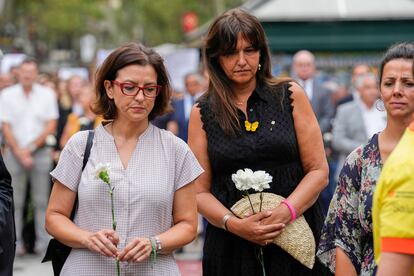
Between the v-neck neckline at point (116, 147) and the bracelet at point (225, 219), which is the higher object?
the v-neck neckline at point (116, 147)

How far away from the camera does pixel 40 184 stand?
13789 mm

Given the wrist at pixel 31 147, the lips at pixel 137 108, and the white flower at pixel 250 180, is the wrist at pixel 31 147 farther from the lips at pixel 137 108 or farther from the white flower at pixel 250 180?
the lips at pixel 137 108

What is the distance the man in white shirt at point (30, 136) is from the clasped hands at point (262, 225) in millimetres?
8267

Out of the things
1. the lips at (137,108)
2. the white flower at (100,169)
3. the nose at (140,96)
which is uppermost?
the nose at (140,96)

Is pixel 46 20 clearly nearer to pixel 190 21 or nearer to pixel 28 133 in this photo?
pixel 190 21

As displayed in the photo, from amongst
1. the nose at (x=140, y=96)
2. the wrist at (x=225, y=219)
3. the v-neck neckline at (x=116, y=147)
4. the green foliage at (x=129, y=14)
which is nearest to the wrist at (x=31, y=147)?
the wrist at (x=225, y=219)

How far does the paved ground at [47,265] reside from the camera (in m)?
12.2

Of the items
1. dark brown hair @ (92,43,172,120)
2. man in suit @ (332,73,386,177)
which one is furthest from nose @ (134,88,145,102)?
man in suit @ (332,73,386,177)

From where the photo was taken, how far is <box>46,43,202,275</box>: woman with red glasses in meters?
5.20

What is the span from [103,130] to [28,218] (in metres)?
8.67

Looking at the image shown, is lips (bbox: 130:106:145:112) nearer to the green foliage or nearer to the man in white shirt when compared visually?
the man in white shirt

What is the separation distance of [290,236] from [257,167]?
16.0 inches

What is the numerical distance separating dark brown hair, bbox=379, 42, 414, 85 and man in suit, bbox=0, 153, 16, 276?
6.32 ft

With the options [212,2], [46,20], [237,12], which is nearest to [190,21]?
[212,2]
